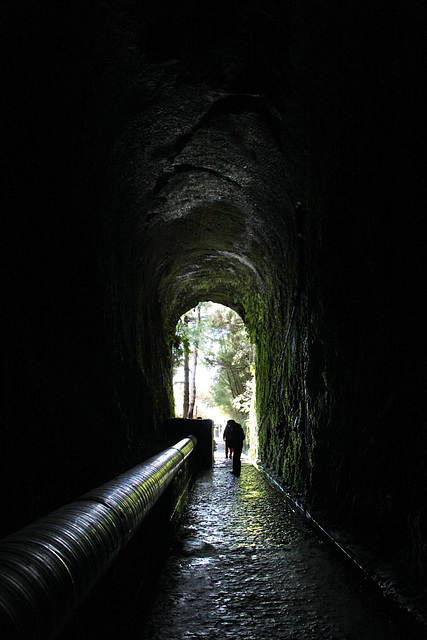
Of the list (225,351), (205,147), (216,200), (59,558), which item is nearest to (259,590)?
(59,558)

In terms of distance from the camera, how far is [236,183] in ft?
20.4

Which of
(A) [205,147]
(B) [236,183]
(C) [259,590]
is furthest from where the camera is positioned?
(B) [236,183]

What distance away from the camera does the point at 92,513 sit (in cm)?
216

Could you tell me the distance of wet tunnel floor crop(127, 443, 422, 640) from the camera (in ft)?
8.29

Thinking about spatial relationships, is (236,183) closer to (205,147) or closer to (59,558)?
(205,147)

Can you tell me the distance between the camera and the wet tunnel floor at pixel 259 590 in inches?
99.4

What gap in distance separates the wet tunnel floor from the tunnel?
1.13 ft

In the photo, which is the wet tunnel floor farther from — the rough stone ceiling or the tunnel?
the rough stone ceiling

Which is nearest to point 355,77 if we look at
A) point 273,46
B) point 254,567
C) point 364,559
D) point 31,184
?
point 273,46

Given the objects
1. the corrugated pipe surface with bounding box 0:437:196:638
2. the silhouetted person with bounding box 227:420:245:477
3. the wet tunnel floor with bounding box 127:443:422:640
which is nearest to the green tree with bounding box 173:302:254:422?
the silhouetted person with bounding box 227:420:245:477

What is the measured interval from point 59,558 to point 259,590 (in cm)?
196

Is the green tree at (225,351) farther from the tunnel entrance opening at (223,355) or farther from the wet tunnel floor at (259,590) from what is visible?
the wet tunnel floor at (259,590)

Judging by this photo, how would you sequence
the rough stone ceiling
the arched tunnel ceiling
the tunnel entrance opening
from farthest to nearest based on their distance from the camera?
the tunnel entrance opening < the arched tunnel ceiling < the rough stone ceiling

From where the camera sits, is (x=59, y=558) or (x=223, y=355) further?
(x=223, y=355)
